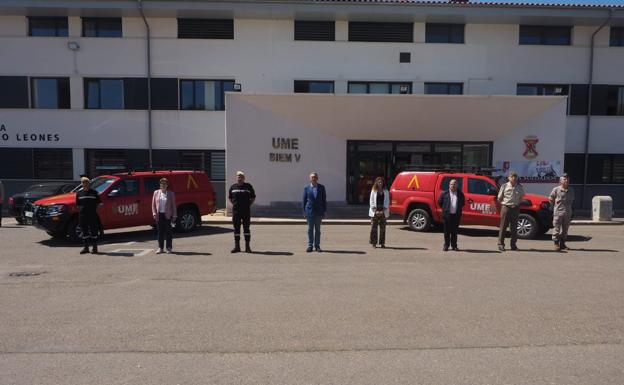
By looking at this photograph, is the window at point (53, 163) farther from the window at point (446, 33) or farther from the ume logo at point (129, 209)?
the window at point (446, 33)

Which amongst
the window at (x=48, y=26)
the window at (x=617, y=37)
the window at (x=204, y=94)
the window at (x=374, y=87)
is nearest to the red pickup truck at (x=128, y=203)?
the window at (x=204, y=94)

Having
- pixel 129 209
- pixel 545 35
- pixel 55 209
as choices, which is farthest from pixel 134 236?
pixel 545 35

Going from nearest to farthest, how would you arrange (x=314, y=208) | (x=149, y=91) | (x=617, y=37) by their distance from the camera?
1. (x=314, y=208)
2. (x=149, y=91)
3. (x=617, y=37)

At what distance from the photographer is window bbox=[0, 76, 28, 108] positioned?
19922mm

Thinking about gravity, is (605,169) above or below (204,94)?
below

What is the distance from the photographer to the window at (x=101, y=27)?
65.4ft

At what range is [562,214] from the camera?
10.7 m

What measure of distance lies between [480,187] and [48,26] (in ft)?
63.8

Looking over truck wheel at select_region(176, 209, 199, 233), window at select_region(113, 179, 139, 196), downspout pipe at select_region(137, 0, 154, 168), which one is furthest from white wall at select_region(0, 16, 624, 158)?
window at select_region(113, 179, 139, 196)

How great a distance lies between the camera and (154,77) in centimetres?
1991

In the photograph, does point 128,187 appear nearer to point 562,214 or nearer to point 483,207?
point 483,207

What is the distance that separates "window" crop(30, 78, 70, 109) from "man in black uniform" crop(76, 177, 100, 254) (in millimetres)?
12175

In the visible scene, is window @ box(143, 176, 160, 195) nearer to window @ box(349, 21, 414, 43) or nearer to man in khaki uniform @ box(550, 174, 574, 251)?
man in khaki uniform @ box(550, 174, 574, 251)

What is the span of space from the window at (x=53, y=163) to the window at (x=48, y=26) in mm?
5160
